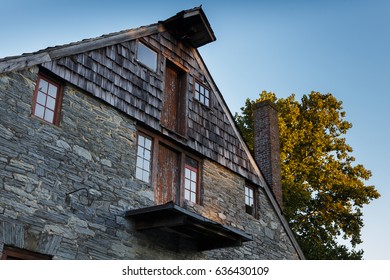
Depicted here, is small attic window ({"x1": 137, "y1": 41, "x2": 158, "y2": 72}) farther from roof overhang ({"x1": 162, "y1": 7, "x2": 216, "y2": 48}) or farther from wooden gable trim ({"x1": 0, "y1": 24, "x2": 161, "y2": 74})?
roof overhang ({"x1": 162, "y1": 7, "x2": 216, "y2": 48})

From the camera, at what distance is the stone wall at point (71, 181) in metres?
9.05

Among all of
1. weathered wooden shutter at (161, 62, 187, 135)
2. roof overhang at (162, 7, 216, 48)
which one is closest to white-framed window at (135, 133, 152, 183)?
weathered wooden shutter at (161, 62, 187, 135)

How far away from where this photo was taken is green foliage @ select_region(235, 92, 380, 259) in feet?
77.6

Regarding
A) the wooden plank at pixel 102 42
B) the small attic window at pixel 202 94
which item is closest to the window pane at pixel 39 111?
the wooden plank at pixel 102 42

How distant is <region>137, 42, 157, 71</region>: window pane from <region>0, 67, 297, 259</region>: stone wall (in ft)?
5.79

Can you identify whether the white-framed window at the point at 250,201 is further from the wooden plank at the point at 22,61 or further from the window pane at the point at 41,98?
the wooden plank at the point at 22,61

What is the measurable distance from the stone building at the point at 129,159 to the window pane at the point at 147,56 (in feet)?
0.12

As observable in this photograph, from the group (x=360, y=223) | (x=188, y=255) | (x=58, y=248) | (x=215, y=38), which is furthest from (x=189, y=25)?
(x=360, y=223)

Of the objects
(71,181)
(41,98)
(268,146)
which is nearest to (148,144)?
(71,181)

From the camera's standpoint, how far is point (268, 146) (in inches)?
652

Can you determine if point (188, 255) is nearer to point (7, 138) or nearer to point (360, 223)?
point (7, 138)

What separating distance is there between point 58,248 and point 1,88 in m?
2.99

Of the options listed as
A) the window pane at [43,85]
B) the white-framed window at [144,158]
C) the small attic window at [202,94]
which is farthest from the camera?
the small attic window at [202,94]

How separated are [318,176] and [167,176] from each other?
14.5 m
